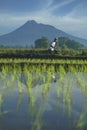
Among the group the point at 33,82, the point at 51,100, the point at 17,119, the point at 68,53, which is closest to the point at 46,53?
the point at 68,53

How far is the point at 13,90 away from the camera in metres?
9.80

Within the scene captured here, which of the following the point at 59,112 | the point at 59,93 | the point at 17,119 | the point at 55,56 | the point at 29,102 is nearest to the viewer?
the point at 17,119

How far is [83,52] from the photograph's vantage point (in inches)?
1031

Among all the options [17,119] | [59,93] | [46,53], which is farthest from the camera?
[46,53]

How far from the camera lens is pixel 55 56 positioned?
2341cm

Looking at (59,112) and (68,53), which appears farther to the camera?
(68,53)

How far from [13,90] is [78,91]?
1655 mm

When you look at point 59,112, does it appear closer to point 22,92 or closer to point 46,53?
point 22,92

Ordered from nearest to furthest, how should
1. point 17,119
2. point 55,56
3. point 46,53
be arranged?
point 17,119, point 55,56, point 46,53

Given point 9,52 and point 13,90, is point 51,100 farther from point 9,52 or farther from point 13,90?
point 9,52

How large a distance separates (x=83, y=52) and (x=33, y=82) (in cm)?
1499

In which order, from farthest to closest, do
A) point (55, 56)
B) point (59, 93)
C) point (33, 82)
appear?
point (55, 56) < point (33, 82) < point (59, 93)

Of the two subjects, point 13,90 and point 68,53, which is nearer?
point 13,90

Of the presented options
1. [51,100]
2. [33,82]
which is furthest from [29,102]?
[33,82]
